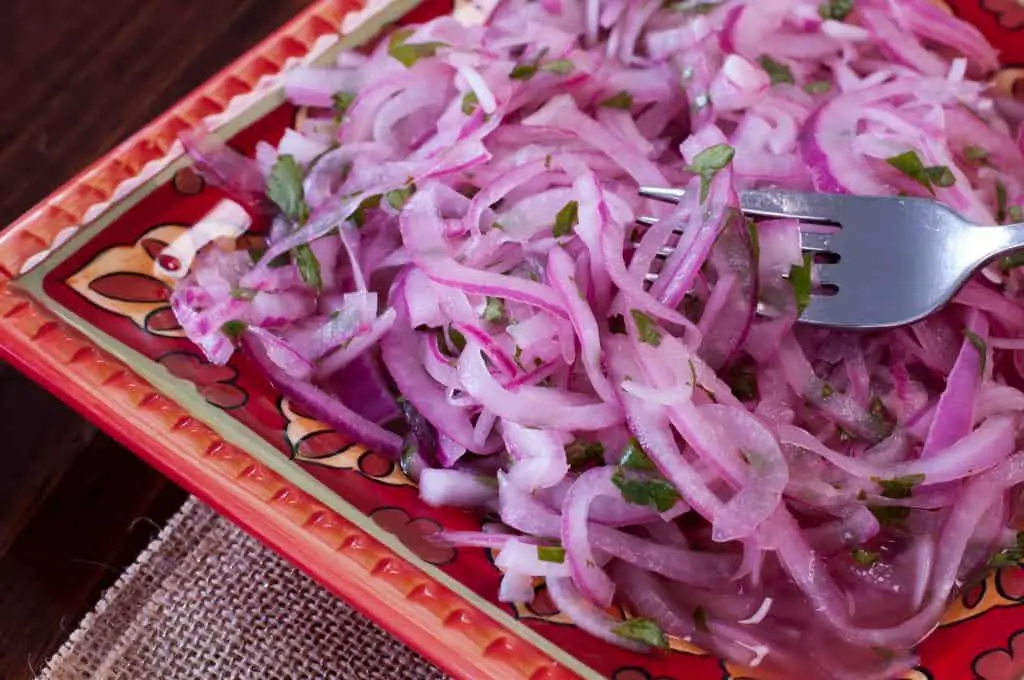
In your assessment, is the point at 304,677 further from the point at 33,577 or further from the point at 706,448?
the point at 706,448

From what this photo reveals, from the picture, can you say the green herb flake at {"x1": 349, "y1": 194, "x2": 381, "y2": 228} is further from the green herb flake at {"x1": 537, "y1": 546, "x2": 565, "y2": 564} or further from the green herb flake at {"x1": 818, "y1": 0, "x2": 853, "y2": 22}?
the green herb flake at {"x1": 818, "y1": 0, "x2": 853, "y2": 22}

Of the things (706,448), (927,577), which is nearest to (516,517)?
(706,448)

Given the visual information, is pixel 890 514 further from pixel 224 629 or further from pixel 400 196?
pixel 224 629

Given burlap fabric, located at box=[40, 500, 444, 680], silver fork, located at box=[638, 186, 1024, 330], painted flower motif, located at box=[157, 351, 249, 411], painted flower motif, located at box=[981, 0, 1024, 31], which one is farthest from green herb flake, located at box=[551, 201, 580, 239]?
painted flower motif, located at box=[981, 0, 1024, 31]

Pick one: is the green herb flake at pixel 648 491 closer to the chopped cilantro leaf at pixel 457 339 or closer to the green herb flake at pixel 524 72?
the chopped cilantro leaf at pixel 457 339

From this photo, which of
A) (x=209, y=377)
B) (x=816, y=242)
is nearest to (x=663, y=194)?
(x=816, y=242)

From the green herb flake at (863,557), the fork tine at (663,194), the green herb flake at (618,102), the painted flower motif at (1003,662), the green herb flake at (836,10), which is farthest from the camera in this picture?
the green herb flake at (836,10)

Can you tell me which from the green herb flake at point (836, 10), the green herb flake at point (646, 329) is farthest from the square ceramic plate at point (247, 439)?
the green herb flake at point (836, 10)
